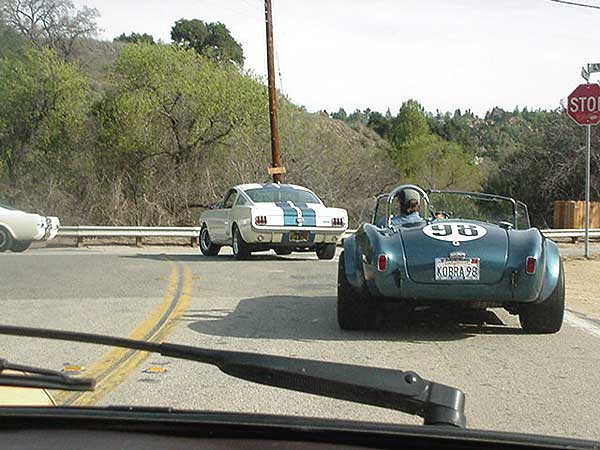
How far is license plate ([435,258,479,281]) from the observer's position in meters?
7.51

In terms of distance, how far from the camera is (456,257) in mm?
7555

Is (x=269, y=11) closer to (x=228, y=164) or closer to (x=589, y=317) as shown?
(x=228, y=164)

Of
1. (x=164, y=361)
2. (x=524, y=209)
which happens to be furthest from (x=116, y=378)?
(x=524, y=209)

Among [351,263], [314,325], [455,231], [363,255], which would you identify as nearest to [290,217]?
[314,325]

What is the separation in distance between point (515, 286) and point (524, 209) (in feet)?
5.84

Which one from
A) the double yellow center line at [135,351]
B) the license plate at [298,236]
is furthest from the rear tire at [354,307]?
the license plate at [298,236]

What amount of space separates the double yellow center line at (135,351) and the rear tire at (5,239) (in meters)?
6.68

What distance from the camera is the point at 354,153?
152ft

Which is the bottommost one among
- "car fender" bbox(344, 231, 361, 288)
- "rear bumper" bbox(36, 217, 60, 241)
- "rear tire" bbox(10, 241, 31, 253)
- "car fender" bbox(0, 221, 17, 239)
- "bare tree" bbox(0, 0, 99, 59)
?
"rear tire" bbox(10, 241, 31, 253)

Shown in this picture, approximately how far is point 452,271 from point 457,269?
45 millimetres

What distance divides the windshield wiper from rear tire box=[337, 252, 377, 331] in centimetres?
527

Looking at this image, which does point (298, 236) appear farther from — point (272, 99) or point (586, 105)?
point (272, 99)

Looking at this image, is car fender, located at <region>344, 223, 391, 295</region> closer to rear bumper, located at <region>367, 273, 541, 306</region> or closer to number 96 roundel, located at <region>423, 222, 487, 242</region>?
rear bumper, located at <region>367, 273, 541, 306</region>

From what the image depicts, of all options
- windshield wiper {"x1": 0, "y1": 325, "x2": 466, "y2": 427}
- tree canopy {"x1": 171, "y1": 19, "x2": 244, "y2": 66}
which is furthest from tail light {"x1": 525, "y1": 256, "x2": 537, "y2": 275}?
tree canopy {"x1": 171, "y1": 19, "x2": 244, "y2": 66}
